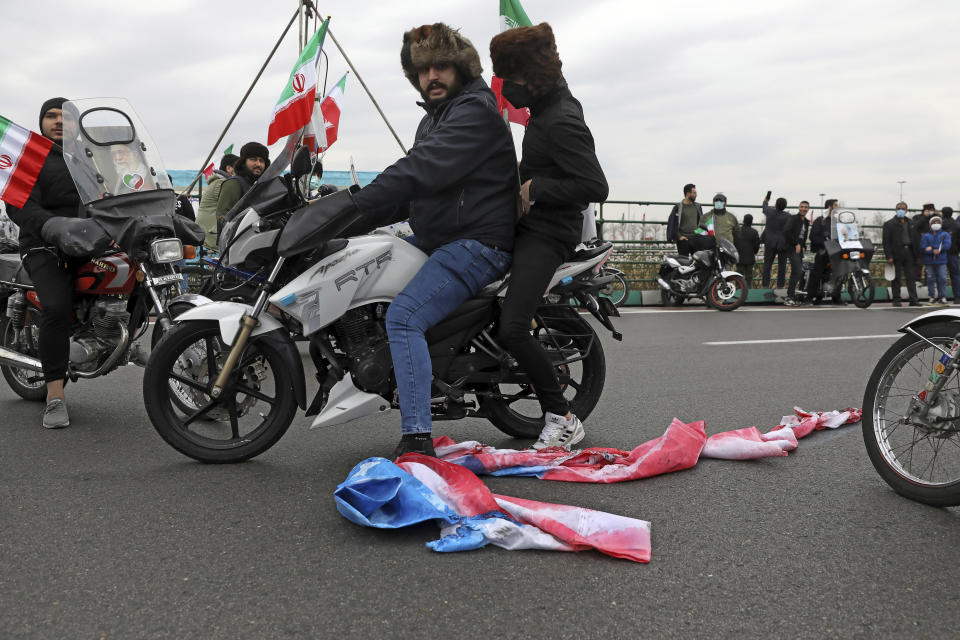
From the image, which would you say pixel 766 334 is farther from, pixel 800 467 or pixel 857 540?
pixel 857 540

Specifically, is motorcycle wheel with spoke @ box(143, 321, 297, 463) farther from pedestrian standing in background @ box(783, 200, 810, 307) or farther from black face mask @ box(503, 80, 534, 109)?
pedestrian standing in background @ box(783, 200, 810, 307)

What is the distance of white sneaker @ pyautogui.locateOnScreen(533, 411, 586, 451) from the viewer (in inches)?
159

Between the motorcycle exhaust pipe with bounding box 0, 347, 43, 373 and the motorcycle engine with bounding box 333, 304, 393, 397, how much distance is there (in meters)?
2.31

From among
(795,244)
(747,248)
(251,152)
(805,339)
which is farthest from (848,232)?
(251,152)

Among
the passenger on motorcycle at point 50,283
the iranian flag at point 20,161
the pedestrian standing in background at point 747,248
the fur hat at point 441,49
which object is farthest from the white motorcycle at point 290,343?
the pedestrian standing in background at point 747,248

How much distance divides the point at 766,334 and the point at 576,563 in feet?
25.2

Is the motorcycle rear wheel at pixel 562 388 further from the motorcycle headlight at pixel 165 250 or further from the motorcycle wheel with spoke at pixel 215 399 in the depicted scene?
the motorcycle headlight at pixel 165 250

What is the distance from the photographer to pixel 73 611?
235 cm

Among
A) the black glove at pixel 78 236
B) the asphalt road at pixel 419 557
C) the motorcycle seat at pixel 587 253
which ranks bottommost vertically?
the asphalt road at pixel 419 557

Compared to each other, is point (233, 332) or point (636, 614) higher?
point (233, 332)

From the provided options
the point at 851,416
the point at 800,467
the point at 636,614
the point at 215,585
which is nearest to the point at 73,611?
the point at 215,585

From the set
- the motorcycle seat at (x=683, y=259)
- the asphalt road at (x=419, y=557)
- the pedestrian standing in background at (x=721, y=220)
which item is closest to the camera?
the asphalt road at (x=419, y=557)

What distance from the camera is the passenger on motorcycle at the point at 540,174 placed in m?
3.75

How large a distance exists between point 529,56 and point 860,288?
45.7 ft
